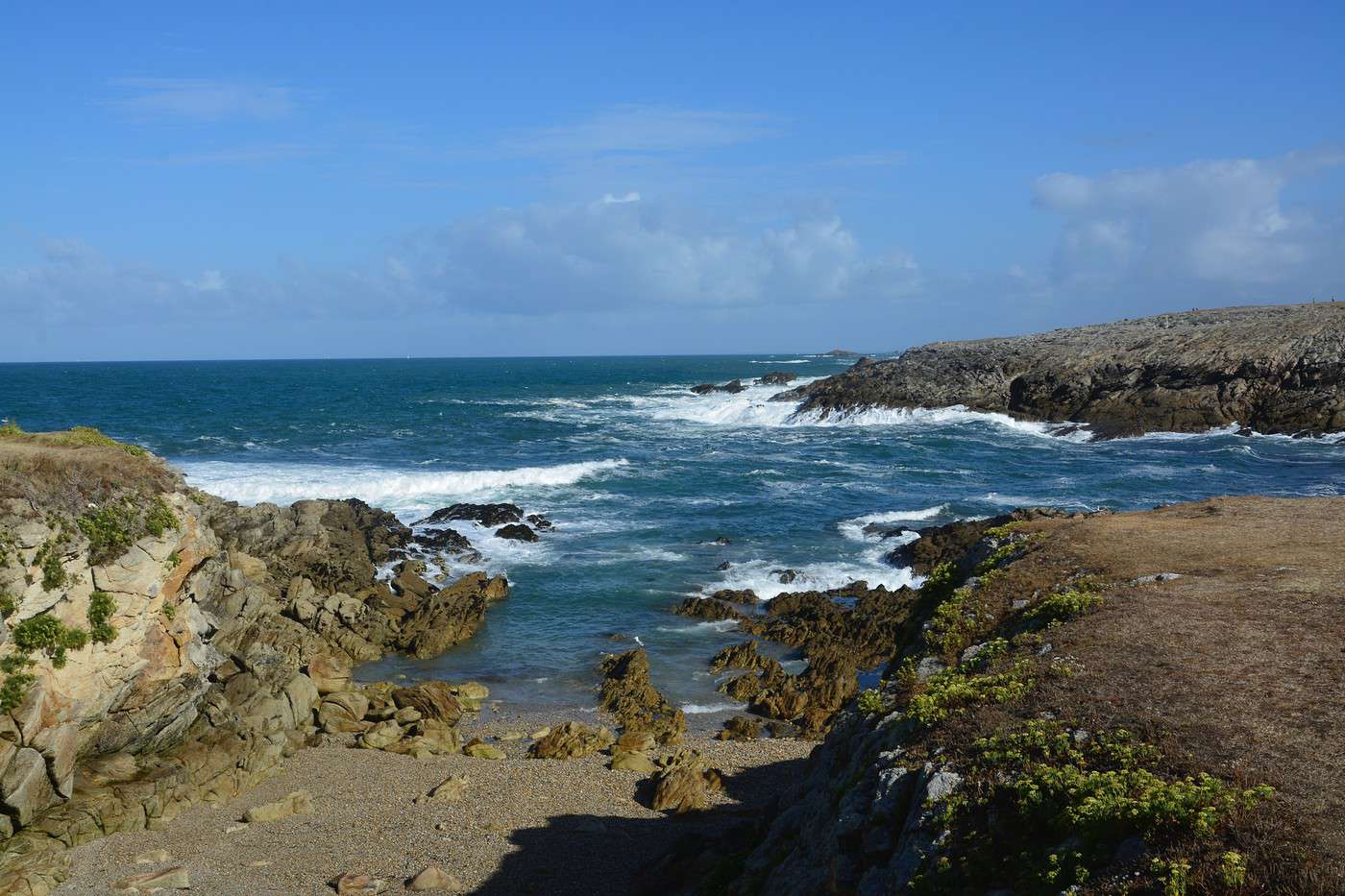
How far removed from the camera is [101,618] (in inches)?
651

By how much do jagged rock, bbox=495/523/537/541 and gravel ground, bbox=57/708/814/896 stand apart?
17.7 m

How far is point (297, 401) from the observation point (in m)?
94.2

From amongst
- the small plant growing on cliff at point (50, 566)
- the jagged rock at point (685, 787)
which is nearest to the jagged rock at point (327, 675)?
the small plant growing on cliff at point (50, 566)

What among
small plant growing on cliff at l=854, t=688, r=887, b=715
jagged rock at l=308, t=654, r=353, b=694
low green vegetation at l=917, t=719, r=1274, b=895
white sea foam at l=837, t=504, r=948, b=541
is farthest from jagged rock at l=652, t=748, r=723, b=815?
white sea foam at l=837, t=504, r=948, b=541

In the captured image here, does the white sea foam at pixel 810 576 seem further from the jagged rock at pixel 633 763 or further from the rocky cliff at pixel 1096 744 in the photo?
the rocky cliff at pixel 1096 744

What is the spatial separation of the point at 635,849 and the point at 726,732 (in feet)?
17.6

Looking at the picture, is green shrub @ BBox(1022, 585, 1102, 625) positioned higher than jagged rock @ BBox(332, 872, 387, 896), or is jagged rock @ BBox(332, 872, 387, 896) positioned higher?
green shrub @ BBox(1022, 585, 1102, 625)

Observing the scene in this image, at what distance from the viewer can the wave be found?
4288 centimetres

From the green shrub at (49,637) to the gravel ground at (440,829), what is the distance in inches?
123

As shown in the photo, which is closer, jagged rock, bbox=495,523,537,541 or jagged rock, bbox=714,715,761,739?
jagged rock, bbox=714,715,761,739

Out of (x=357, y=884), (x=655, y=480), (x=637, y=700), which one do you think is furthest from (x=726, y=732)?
(x=655, y=480)

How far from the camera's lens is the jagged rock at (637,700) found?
65.9ft

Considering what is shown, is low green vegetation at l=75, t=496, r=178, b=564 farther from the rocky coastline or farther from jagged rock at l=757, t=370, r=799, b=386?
jagged rock at l=757, t=370, r=799, b=386

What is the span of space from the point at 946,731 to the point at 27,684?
14.0m
